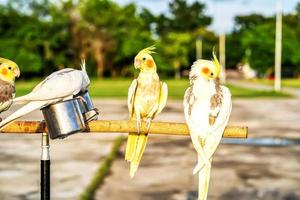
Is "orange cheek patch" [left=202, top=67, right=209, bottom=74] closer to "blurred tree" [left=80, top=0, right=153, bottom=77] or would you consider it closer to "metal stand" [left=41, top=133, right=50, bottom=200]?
"metal stand" [left=41, top=133, right=50, bottom=200]

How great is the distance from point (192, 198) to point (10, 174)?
3852mm

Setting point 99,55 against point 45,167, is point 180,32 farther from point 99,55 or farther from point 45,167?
point 45,167

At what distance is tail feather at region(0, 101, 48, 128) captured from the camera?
2.97m

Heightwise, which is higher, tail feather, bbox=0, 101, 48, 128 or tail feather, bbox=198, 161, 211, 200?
tail feather, bbox=0, 101, 48, 128

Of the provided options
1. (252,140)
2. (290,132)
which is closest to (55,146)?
(252,140)

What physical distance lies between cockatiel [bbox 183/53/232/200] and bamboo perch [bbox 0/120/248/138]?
20 cm

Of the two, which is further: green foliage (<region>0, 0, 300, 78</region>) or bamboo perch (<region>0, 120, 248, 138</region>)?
green foliage (<region>0, 0, 300, 78</region>)

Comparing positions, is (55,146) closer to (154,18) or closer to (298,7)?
(154,18)

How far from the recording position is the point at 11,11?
76.2 m

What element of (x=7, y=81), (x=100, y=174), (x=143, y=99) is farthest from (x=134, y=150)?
(x=100, y=174)

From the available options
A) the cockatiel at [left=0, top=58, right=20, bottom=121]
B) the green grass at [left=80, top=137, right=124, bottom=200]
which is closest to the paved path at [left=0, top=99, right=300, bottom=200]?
the green grass at [left=80, top=137, right=124, bottom=200]

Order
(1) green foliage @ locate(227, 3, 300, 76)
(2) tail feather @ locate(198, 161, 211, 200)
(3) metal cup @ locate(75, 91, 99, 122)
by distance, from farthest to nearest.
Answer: (1) green foliage @ locate(227, 3, 300, 76) → (3) metal cup @ locate(75, 91, 99, 122) → (2) tail feather @ locate(198, 161, 211, 200)

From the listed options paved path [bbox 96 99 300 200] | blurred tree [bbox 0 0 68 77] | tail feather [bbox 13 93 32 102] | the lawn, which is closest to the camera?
tail feather [bbox 13 93 32 102]

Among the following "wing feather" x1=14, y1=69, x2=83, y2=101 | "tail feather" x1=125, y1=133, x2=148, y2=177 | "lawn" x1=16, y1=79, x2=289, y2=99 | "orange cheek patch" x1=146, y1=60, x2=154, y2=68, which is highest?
"orange cheek patch" x1=146, y1=60, x2=154, y2=68
